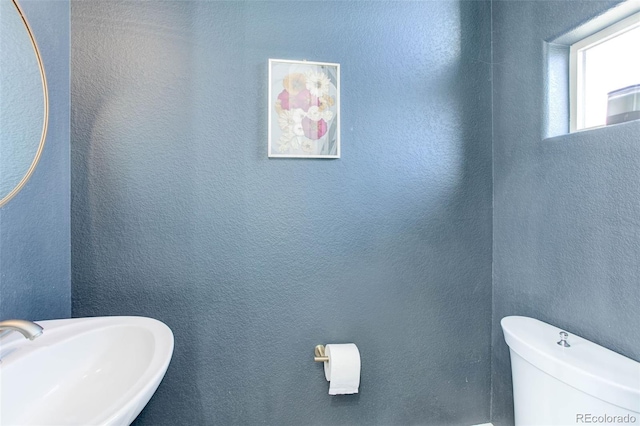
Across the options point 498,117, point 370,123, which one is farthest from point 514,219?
point 370,123

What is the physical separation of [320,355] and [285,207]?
64cm

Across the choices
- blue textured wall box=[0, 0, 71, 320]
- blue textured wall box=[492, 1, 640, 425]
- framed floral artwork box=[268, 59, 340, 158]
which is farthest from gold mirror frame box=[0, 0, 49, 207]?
blue textured wall box=[492, 1, 640, 425]

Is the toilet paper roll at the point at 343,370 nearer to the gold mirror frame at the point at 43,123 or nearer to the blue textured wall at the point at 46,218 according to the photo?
the blue textured wall at the point at 46,218

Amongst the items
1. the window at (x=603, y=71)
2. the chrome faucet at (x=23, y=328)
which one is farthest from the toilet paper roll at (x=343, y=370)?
the window at (x=603, y=71)

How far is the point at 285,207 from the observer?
129 cm

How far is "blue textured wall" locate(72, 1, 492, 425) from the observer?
1.19m

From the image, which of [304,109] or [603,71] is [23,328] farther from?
[603,71]

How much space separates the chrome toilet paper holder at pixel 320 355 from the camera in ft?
4.09

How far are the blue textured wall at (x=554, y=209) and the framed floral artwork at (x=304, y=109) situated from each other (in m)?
0.77

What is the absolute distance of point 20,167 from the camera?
35.0 inches

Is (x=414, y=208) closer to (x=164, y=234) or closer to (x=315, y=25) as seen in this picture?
(x=315, y=25)

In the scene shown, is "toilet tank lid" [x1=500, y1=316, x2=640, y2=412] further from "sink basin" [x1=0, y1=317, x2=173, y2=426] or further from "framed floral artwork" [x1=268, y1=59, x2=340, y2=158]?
"sink basin" [x1=0, y1=317, x2=173, y2=426]

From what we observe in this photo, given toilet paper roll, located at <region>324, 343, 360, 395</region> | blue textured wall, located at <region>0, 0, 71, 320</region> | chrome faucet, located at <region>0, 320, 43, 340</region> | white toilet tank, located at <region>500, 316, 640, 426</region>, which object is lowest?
toilet paper roll, located at <region>324, 343, 360, 395</region>

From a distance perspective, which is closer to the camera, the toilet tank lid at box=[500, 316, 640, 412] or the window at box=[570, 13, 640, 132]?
the toilet tank lid at box=[500, 316, 640, 412]
